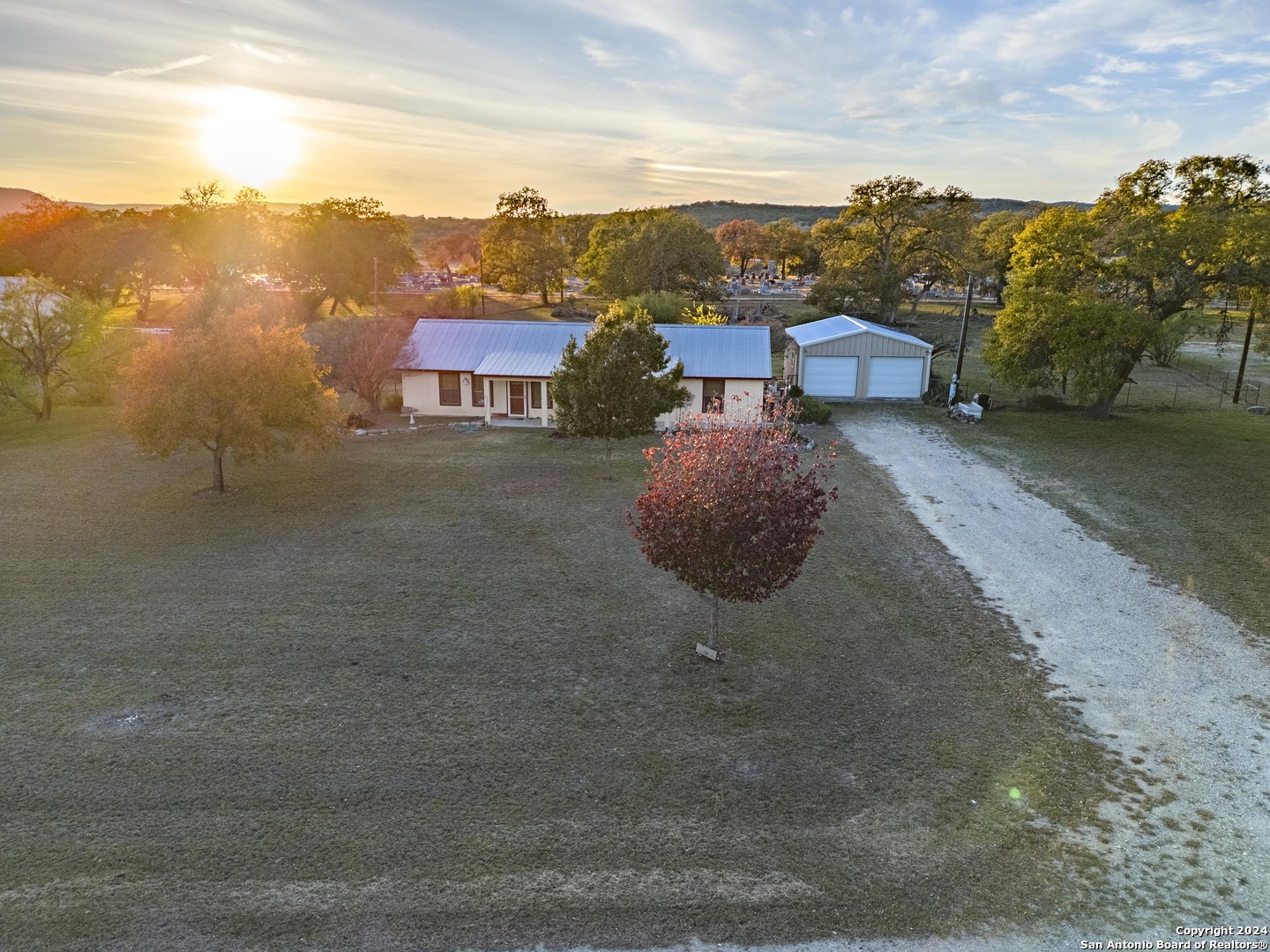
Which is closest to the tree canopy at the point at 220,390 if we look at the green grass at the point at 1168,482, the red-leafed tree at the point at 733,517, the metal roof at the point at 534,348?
the metal roof at the point at 534,348

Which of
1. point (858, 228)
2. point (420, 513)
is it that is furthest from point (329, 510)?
point (858, 228)

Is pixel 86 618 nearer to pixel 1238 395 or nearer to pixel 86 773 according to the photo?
pixel 86 773

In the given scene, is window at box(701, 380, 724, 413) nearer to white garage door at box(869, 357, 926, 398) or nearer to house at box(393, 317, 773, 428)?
house at box(393, 317, 773, 428)

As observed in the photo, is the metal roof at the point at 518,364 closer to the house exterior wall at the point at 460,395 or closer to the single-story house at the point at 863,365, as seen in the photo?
the house exterior wall at the point at 460,395

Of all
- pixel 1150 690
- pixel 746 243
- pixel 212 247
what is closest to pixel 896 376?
pixel 1150 690

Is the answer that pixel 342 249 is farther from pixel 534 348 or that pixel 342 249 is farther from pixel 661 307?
pixel 534 348

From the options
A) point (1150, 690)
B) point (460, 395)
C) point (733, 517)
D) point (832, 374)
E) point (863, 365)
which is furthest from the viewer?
point (832, 374)
